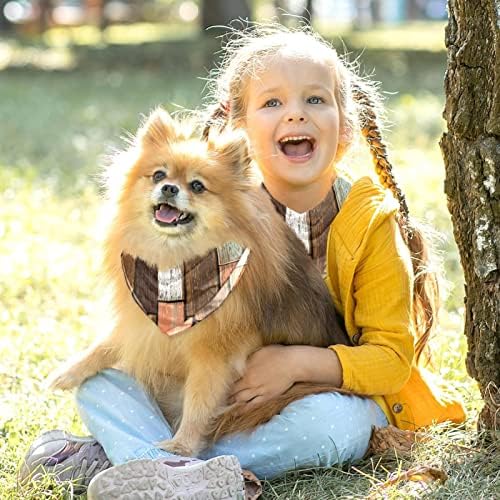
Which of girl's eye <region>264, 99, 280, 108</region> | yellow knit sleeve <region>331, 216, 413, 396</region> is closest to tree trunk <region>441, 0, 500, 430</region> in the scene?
yellow knit sleeve <region>331, 216, 413, 396</region>

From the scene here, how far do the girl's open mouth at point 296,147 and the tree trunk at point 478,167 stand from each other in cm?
50

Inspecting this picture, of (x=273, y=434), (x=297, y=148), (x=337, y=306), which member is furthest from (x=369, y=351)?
(x=297, y=148)

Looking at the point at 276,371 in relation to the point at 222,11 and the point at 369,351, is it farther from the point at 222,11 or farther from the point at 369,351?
the point at 222,11

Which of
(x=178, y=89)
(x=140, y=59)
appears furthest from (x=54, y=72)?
(x=178, y=89)

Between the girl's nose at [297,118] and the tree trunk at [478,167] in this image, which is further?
the girl's nose at [297,118]

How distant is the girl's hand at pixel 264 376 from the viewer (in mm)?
3207

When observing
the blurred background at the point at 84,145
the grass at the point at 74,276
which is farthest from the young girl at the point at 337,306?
the blurred background at the point at 84,145

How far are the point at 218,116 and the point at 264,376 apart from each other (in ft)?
3.63

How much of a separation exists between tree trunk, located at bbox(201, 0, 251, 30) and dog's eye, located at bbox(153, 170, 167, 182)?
16485mm

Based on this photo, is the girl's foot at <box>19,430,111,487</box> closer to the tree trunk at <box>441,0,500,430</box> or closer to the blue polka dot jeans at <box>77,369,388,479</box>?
the blue polka dot jeans at <box>77,369,388,479</box>

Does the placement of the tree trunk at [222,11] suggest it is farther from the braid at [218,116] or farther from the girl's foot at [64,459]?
the girl's foot at [64,459]

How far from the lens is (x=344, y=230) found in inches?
133

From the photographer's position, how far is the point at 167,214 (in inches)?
122

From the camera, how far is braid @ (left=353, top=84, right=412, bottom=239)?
365 centimetres
